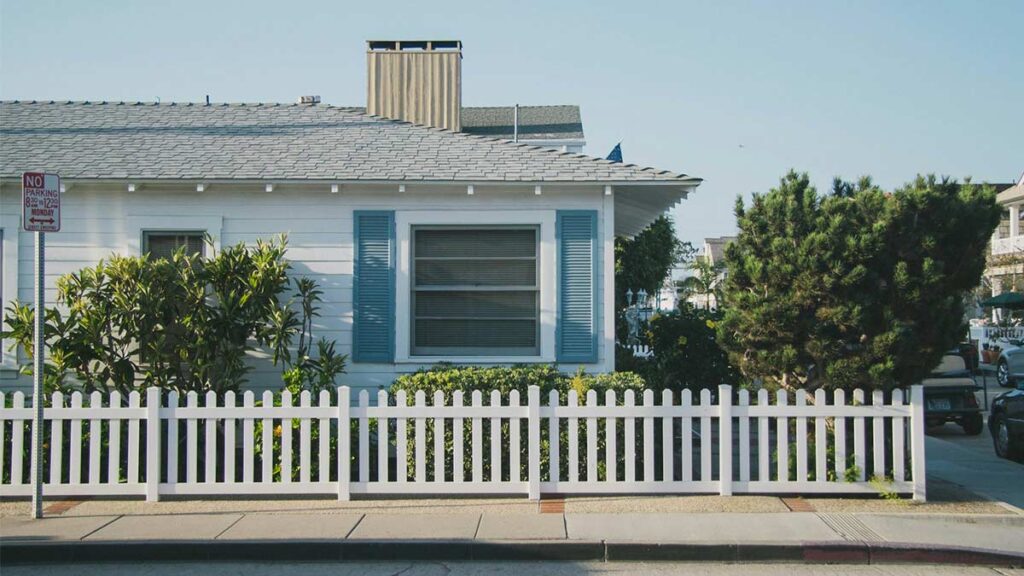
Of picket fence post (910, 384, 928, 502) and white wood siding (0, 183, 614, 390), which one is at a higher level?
white wood siding (0, 183, 614, 390)

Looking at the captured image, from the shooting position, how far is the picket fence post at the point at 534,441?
809 cm

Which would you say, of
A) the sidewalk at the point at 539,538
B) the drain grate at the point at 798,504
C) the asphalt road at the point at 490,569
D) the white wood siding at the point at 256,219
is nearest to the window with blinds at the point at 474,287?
the white wood siding at the point at 256,219

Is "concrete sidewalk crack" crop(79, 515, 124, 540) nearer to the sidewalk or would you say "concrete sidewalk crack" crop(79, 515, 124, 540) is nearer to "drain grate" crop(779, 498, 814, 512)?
the sidewalk

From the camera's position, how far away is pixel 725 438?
26.6 feet

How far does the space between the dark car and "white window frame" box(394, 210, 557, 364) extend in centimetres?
626

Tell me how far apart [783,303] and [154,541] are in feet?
18.6

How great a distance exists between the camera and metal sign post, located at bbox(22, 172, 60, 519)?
7.61 m

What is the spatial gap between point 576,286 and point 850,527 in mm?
4072

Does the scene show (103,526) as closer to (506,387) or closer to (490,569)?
(490,569)

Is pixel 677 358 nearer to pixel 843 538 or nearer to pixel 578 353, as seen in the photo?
pixel 578 353

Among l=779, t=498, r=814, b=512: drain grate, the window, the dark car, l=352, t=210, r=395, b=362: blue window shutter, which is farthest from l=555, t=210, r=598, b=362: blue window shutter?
the dark car

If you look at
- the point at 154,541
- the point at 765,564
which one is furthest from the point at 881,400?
the point at 154,541

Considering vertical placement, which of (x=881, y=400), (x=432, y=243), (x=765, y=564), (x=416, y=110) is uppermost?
(x=416, y=110)

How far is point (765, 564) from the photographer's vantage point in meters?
6.64
